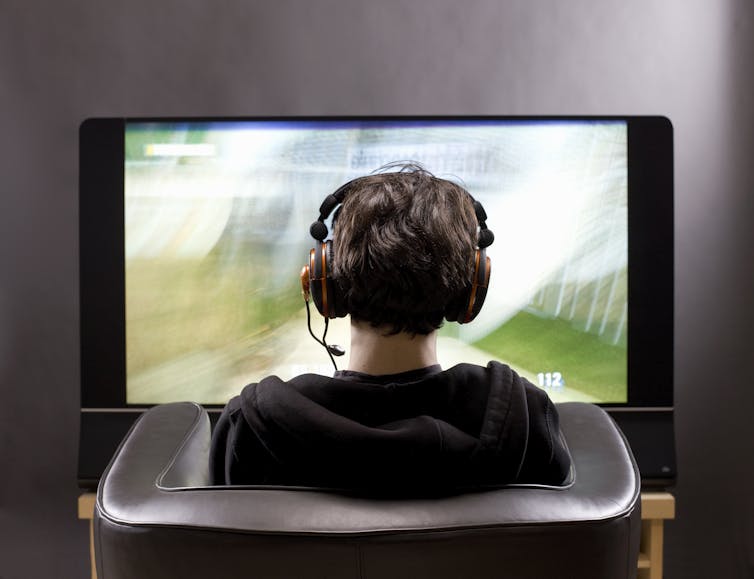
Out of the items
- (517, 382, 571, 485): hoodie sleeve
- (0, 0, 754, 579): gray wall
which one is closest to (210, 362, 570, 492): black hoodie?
(517, 382, 571, 485): hoodie sleeve

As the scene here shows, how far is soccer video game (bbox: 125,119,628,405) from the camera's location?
217cm

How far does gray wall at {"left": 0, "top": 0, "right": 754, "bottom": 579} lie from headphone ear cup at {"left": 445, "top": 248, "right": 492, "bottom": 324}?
63.5 inches

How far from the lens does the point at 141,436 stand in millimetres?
1002

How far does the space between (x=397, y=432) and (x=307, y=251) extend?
1338mm

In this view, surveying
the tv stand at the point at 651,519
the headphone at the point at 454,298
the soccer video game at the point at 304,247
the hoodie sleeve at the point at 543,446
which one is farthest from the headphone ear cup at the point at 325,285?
the tv stand at the point at 651,519

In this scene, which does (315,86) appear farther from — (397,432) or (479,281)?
(397,432)

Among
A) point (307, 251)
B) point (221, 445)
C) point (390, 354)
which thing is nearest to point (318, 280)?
point (390, 354)

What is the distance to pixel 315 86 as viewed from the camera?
265cm

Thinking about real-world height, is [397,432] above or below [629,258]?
below

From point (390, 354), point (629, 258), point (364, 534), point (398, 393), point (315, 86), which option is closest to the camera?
point (364, 534)

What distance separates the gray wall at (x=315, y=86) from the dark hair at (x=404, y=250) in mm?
1651

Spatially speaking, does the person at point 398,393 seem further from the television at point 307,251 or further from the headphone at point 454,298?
the television at point 307,251

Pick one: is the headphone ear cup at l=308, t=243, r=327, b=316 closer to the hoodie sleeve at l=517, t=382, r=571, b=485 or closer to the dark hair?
the dark hair
